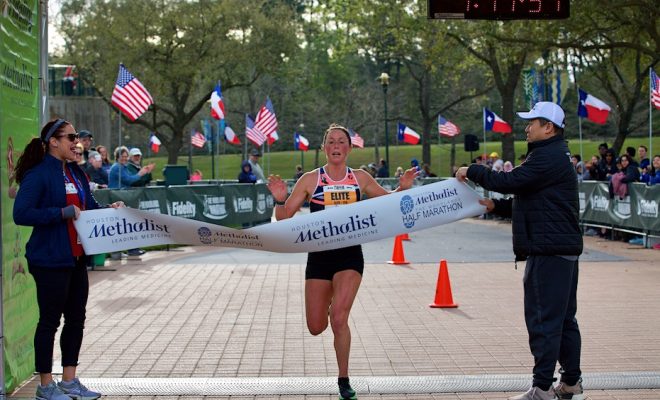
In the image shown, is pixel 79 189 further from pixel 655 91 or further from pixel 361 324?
pixel 655 91

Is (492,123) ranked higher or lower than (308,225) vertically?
higher

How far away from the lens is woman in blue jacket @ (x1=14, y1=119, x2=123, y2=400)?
6793mm

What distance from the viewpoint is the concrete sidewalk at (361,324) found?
8.27m

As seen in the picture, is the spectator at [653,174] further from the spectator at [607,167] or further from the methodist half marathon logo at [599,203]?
the spectator at [607,167]

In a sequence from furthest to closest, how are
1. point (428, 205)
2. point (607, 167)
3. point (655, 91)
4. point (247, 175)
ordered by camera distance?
point (247, 175), point (607, 167), point (655, 91), point (428, 205)

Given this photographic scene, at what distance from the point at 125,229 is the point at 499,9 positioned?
16.7ft

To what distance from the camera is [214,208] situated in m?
24.1

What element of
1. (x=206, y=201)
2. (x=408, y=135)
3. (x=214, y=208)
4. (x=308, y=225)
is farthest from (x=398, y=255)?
(x=408, y=135)

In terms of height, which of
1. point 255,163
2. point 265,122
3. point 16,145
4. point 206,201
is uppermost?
point 265,122

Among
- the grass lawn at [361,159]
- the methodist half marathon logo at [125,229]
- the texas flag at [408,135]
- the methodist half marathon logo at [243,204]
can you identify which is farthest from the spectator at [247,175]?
the grass lawn at [361,159]

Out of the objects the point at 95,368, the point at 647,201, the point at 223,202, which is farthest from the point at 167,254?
the point at 95,368

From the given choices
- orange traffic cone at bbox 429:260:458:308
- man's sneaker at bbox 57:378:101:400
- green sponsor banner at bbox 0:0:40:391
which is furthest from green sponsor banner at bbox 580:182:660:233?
man's sneaker at bbox 57:378:101:400

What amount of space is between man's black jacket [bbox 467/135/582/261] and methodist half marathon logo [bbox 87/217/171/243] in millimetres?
2308

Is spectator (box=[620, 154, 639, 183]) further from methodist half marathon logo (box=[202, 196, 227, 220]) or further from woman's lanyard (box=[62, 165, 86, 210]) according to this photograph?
woman's lanyard (box=[62, 165, 86, 210])
